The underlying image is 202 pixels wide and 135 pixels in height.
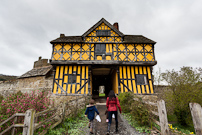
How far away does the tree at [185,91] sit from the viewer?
889 cm

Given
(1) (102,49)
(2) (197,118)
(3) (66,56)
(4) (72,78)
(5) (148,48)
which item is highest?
(5) (148,48)

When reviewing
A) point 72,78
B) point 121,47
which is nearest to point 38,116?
point 72,78

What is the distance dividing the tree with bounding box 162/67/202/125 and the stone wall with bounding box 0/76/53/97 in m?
14.9

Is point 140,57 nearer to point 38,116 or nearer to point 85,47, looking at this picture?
point 85,47

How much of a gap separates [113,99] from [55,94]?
833 centimetres

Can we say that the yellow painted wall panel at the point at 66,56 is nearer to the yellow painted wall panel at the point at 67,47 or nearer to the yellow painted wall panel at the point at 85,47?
the yellow painted wall panel at the point at 67,47

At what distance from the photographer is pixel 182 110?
359 inches

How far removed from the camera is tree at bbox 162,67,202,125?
8.89 metres

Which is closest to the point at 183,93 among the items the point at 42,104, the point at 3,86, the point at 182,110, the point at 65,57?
the point at 182,110

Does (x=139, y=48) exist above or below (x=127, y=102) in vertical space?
above

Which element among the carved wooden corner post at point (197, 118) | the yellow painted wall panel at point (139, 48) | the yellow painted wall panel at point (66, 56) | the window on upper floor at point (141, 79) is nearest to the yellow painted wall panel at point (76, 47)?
the yellow painted wall panel at point (66, 56)

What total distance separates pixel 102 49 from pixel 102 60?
57.0 inches

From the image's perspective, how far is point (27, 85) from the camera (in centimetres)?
1454

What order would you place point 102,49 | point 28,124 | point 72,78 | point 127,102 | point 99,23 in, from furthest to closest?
point 99,23
point 102,49
point 72,78
point 127,102
point 28,124
